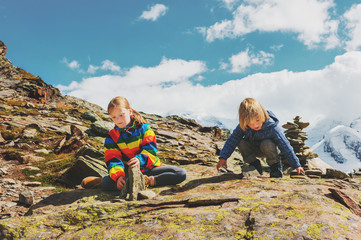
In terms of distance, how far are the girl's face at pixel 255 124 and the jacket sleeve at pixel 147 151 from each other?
2.96 metres

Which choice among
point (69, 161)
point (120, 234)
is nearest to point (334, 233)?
point (120, 234)

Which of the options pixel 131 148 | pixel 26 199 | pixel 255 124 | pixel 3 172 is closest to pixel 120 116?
pixel 131 148

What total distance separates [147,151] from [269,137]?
12.6 ft

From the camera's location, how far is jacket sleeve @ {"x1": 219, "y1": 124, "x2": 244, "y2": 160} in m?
7.90

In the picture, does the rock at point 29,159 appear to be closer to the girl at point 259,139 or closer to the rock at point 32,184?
the rock at point 32,184

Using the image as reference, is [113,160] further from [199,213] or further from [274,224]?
[274,224]

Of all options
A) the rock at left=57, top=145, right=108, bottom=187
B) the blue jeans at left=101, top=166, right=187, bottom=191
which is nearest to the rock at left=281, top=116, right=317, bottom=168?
the blue jeans at left=101, top=166, right=187, bottom=191

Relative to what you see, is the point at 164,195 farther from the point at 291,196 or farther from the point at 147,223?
the point at 291,196

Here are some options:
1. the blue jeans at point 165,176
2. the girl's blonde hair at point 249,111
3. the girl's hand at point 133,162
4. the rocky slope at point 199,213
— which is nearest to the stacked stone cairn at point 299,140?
the rocky slope at point 199,213

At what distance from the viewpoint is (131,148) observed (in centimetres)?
700

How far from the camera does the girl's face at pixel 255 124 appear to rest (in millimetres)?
7027

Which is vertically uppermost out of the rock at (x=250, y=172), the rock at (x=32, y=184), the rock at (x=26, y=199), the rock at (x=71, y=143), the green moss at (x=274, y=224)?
the rock at (x=71, y=143)

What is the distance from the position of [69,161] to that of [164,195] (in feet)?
25.7

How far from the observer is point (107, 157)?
22.6ft
